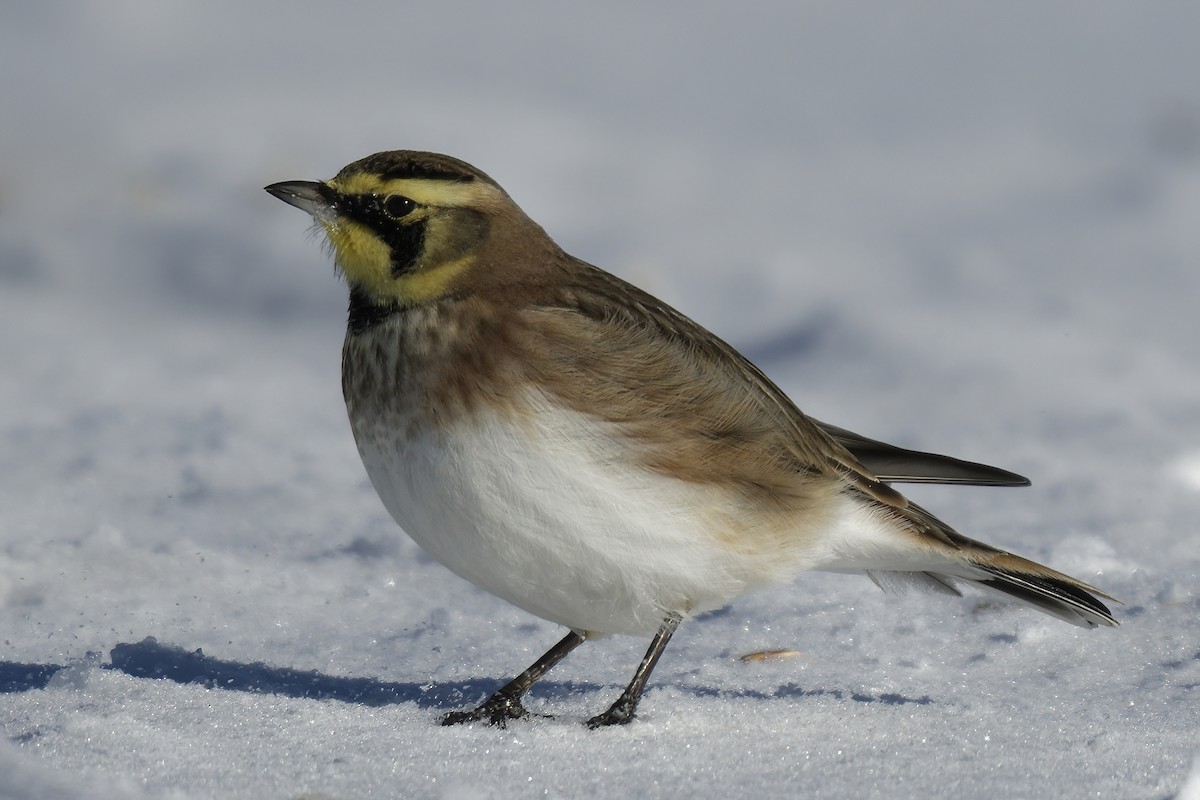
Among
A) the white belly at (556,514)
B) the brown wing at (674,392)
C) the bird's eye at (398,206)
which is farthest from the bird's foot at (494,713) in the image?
the bird's eye at (398,206)

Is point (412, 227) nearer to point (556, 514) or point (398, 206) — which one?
point (398, 206)

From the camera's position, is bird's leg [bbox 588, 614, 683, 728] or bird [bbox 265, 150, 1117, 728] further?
bird's leg [bbox 588, 614, 683, 728]

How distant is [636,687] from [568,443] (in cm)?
87

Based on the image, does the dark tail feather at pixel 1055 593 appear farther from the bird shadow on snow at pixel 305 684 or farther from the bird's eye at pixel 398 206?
the bird's eye at pixel 398 206

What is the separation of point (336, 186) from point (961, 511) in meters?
3.56

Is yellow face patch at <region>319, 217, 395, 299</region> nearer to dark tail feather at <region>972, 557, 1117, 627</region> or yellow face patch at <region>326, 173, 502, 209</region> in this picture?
yellow face patch at <region>326, 173, 502, 209</region>

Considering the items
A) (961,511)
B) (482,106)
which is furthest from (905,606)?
(482,106)

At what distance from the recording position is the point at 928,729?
4371 mm

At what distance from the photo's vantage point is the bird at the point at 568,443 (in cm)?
422

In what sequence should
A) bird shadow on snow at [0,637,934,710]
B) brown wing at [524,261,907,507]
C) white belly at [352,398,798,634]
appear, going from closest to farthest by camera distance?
1. white belly at [352,398,798,634]
2. brown wing at [524,261,907,507]
3. bird shadow on snow at [0,637,934,710]

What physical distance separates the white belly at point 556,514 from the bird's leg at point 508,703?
29 cm

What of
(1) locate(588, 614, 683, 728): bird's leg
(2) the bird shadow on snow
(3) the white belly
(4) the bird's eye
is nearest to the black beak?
(4) the bird's eye

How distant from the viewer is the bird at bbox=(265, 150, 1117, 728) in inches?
166

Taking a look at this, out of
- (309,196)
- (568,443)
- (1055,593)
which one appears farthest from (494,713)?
(1055,593)
